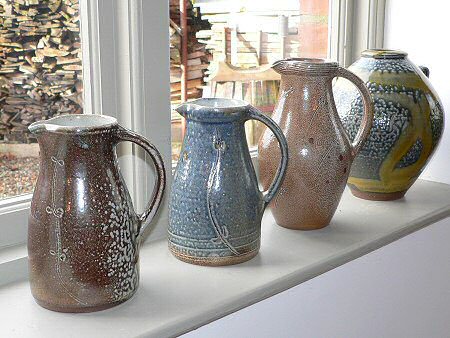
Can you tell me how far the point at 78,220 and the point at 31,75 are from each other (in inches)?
11.0

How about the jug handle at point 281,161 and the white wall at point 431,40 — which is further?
the white wall at point 431,40

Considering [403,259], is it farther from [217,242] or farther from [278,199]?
[217,242]

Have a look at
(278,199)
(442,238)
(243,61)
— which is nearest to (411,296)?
(442,238)

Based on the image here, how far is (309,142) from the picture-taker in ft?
3.42

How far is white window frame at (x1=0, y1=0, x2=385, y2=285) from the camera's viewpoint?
0.96 m

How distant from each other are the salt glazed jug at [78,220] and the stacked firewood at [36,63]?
0.16 meters

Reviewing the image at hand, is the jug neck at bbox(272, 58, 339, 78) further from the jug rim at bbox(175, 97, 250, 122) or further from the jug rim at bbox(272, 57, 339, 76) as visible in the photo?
the jug rim at bbox(175, 97, 250, 122)

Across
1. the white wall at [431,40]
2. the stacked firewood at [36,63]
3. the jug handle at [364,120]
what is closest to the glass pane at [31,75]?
the stacked firewood at [36,63]

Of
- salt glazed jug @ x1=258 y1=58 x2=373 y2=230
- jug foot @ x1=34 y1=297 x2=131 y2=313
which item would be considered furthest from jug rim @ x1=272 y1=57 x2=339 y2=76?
jug foot @ x1=34 y1=297 x2=131 y2=313

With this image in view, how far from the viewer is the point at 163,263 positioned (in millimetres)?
986

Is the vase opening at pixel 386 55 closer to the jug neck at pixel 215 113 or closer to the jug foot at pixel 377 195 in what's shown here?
the jug foot at pixel 377 195

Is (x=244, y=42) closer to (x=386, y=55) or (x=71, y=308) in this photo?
(x=386, y=55)

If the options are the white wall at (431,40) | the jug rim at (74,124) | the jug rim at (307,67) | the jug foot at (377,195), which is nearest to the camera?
the jug rim at (74,124)

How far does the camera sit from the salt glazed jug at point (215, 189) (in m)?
0.92
